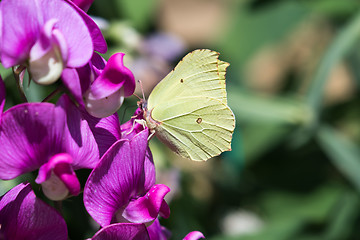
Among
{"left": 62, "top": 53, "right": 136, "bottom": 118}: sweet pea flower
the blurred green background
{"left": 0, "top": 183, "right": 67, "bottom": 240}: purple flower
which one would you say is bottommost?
the blurred green background

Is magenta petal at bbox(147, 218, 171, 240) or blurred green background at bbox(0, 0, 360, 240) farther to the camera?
blurred green background at bbox(0, 0, 360, 240)

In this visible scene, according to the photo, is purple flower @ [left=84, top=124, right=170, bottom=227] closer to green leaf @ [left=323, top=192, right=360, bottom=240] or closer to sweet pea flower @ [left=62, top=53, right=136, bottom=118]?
sweet pea flower @ [left=62, top=53, right=136, bottom=118]

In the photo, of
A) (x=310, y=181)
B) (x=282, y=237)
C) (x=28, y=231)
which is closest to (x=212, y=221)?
(x=310, y=181)

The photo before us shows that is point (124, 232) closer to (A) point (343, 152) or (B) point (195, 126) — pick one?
(B) point (195, 126)

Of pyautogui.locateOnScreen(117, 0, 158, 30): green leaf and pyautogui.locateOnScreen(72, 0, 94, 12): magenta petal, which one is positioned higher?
pyautogui.locateOnScreen(72, 0, 94, 12): magenta petal

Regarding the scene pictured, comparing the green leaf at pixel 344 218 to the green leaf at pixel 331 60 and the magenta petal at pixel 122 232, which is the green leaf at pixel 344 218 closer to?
the green leaf at pixel 331 60

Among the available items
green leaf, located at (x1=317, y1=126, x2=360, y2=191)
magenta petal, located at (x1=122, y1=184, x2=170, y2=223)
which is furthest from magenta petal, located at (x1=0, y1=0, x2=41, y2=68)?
green leaf, located at (x1=317, y1=126, x2=360, y2=191)

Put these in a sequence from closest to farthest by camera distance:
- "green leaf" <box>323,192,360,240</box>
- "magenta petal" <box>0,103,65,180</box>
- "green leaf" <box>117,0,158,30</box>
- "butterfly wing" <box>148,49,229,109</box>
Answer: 1. "magenta petal" <box>0,103,65,180</box>
2. "butterfly wing" <box>148,49,229,109</box>
3. "green leaf" <box>323,192,360,240</box>
4. "green leaf" <box>117,0,158,30</box>

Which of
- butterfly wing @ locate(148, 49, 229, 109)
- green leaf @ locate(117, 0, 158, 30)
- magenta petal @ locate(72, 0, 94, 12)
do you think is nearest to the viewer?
magenta petal @ locate(72, 0, 94, 12)
